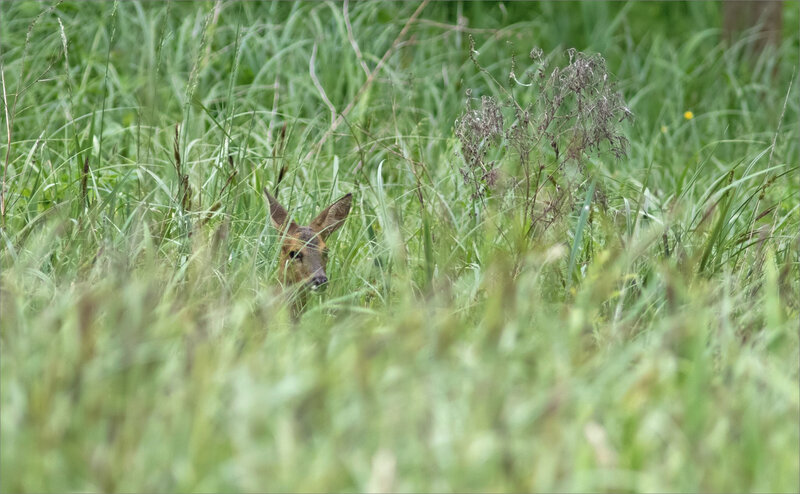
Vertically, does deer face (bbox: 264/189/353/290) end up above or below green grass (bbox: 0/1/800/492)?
below

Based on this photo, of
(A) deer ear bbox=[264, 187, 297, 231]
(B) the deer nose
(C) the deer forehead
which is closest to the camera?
(B) the deer nose

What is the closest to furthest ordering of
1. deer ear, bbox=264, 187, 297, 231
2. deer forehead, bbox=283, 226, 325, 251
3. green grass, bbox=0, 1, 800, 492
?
green grass, bbox=0, 1, 800, 492
deer forehead, bbox=283, 226, 325, 251
deer ear, bbox=264, 187, 297, 231

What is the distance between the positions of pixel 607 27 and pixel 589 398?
260 inches

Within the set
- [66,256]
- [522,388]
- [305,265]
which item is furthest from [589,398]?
[66,256]

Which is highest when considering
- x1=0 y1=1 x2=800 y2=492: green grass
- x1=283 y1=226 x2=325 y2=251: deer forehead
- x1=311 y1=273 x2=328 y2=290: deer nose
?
x1=0 y1=1 x2=800 y2=492: green grass

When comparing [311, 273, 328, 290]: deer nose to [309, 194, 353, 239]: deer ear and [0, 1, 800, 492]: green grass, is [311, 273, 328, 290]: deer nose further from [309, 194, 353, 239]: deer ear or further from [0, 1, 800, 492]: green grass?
[309, 194, 353, 239]: deer ear

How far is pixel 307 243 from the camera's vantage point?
11.1 ft

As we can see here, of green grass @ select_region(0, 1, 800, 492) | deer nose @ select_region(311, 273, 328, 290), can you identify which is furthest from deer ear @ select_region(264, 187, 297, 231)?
deer nose @ select_region(311, 273, 328, 290)

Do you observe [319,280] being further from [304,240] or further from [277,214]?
[277,214]

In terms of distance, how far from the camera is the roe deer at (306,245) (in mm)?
3342

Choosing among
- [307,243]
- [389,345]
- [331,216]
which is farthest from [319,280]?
[389,345]

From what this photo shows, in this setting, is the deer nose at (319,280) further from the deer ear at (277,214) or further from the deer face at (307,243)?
the deer ear at (277,214)

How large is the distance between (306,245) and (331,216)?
0.21m

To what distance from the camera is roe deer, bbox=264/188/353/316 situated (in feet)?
11.0
